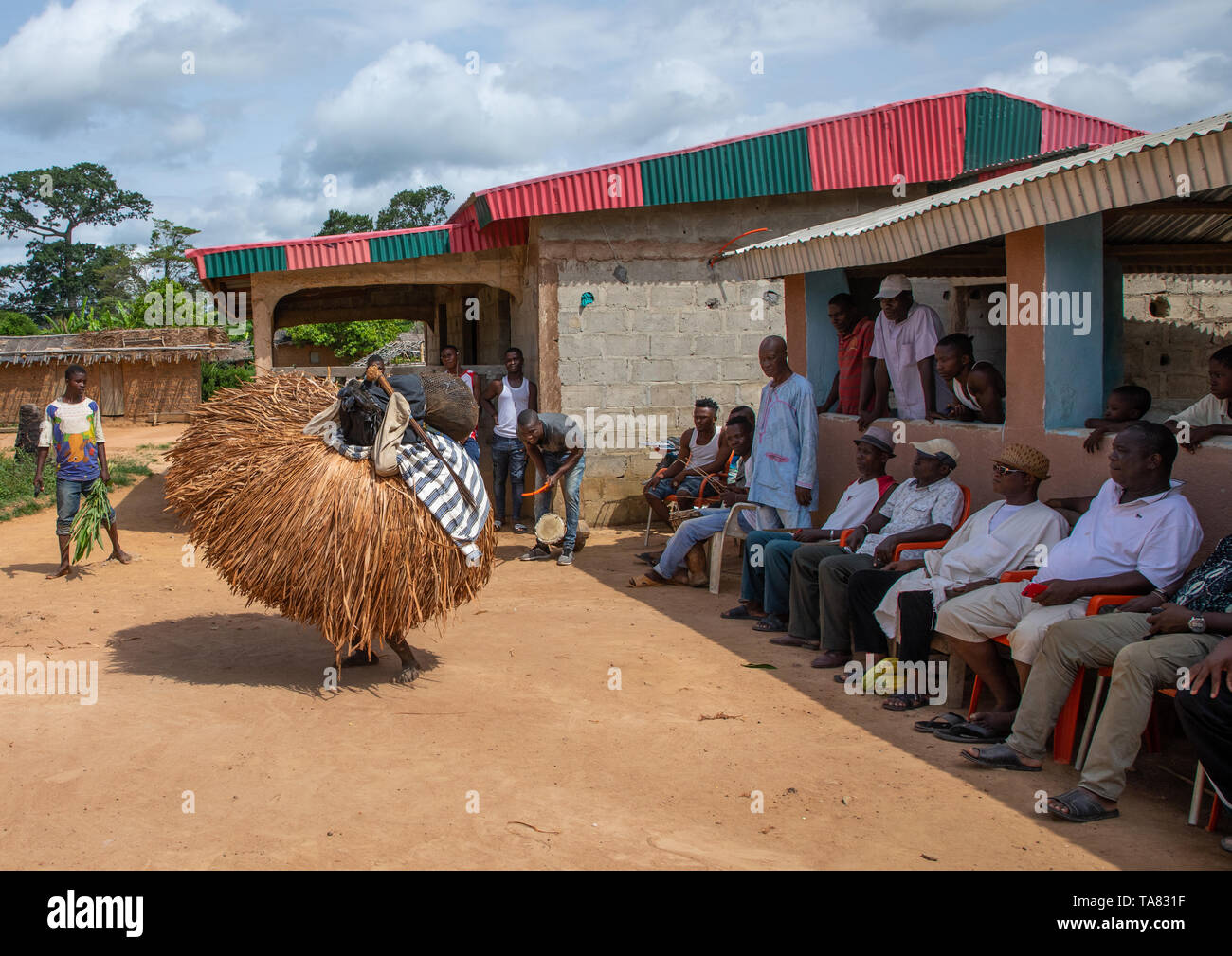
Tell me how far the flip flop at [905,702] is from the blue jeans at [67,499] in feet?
22.7

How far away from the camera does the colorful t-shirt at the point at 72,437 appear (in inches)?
351

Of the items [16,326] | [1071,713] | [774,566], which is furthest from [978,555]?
[16,326]

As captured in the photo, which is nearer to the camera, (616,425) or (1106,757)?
(1106,757)

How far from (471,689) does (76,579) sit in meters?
4.96

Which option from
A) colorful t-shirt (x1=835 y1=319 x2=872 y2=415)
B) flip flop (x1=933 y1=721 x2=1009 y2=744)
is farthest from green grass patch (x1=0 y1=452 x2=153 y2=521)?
flip flop (x1=933 y1=721 x2=1009 y2=744)

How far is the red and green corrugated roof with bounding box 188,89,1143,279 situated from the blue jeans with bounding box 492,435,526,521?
225 cm

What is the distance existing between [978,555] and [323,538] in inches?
127

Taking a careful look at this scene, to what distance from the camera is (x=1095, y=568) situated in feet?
15.2

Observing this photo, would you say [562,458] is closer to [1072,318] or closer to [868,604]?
[868,604]

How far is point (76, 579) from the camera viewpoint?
8.95 metres

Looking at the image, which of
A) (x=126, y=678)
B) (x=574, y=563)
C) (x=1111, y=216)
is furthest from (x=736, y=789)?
(x=574, y=563)

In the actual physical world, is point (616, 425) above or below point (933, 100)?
below

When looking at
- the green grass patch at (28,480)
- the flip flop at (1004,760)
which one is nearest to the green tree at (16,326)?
the green grass patch at (28,480)

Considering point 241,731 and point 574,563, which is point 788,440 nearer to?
point 574,563
